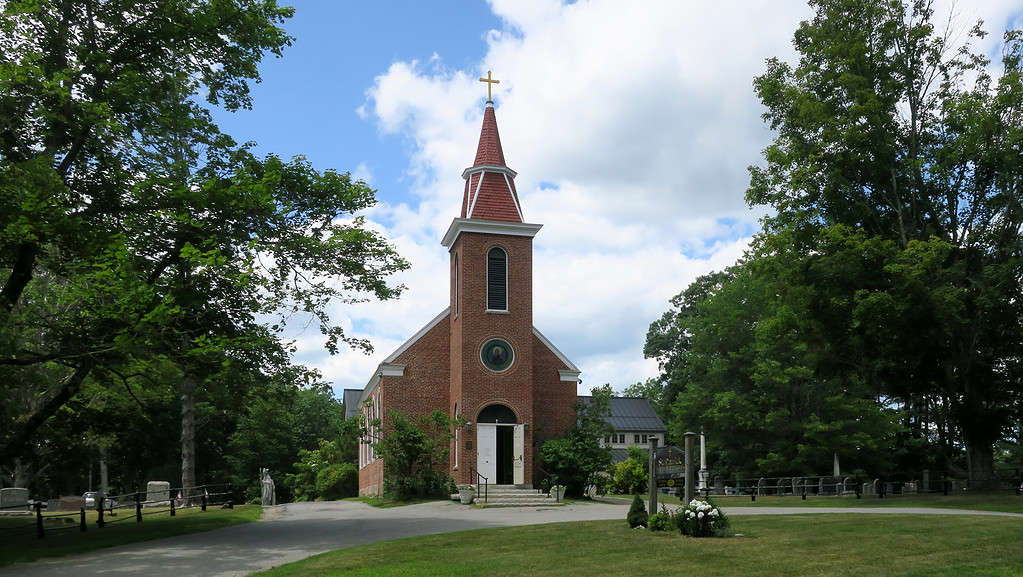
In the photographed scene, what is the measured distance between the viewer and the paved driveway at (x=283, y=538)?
13430mm

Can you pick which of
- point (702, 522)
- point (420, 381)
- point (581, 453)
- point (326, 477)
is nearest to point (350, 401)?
point (326, 477)

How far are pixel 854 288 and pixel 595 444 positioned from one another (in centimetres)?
1208

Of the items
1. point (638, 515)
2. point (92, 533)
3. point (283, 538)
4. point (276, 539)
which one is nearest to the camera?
point (638, 515)

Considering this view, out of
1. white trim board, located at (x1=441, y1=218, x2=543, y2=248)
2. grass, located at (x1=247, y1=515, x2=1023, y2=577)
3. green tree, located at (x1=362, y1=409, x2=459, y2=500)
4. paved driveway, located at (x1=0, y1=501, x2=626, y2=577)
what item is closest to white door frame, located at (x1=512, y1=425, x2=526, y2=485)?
green tree, located at (x1=362, y1=409, x2=459, y2=500)

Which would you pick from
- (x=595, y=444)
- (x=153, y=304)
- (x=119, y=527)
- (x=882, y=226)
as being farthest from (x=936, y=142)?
(x=119, y=527)

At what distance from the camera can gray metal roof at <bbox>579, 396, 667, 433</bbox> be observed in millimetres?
Result: 71188

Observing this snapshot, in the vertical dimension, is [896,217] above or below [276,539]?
above

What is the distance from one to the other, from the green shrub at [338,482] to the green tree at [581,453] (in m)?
18.2

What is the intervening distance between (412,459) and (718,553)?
20.0 meters

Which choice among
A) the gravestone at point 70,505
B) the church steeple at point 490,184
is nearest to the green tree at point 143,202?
the church steeple at point 490,184

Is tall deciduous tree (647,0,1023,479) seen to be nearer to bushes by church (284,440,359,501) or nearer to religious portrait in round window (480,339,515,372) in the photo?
religious portrait in round window (480,339,515,372)

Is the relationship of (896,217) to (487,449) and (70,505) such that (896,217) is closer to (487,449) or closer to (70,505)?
(487,449)

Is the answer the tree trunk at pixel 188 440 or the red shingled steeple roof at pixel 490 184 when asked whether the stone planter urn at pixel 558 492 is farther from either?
the tree trunk at pixel 188 440

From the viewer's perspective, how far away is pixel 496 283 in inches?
1325
